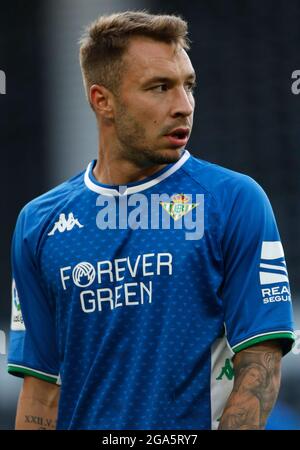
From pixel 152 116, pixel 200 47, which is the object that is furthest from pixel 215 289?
pixel 200 47

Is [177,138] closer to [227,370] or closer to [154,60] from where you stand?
[154,60]

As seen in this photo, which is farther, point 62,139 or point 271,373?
point 62,139

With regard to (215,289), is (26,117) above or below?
above

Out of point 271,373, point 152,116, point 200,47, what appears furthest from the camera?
point 200,47

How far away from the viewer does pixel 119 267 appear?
8.93 feet

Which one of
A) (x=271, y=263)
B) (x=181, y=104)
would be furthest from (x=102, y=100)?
(x=271, y=263)

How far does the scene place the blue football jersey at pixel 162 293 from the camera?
2.62 metres

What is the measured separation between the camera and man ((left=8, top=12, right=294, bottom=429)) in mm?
2615

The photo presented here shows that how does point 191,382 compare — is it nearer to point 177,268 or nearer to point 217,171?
point 177,268

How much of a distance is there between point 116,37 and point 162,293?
66cm

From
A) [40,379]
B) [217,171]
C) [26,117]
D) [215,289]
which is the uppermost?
[26,117]

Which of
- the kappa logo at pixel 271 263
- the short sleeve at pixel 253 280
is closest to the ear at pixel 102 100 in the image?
the short sleeve at pixel 253 280

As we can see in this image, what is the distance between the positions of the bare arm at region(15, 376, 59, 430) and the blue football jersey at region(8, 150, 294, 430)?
4.6 inches

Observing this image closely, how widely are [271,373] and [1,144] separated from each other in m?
2.79
